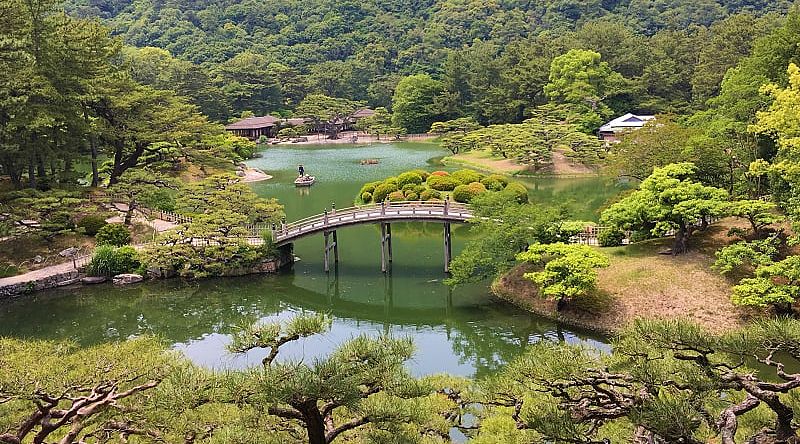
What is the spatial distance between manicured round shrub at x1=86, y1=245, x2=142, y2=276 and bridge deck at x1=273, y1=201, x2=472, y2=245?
15.0ft

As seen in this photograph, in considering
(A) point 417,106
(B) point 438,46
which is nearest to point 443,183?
(A) point 417,106

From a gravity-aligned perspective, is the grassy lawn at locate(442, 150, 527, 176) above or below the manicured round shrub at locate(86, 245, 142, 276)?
above

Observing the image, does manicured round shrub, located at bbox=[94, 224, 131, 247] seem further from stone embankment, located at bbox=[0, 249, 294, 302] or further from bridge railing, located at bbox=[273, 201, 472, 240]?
bridge railing, located at bbox=[273, 201, 472, 240]

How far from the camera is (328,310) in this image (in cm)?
1991

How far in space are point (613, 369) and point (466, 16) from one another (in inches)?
3599

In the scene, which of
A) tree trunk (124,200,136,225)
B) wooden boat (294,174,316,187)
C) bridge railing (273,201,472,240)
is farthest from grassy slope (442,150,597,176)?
tree trunk (124,200,136,225)

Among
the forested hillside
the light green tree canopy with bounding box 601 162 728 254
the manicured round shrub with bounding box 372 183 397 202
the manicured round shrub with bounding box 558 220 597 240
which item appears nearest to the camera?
the light green tree canopy with bounding box 601 162 728 254

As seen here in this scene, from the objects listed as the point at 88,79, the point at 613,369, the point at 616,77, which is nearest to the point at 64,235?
the point at 88,79

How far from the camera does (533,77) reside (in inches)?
2132

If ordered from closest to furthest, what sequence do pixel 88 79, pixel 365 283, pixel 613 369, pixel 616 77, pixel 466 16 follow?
1. pixel 613 369
2. pixel 365 283
3. pixel 88 79
4. pixel 616 77
5. pixel 466 16

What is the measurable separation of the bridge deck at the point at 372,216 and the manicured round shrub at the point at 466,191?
610 centimetres

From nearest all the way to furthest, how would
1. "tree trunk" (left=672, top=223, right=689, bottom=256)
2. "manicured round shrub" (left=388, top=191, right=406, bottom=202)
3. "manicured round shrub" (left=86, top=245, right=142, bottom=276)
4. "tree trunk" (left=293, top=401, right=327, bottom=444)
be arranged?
1. "tree trunk" (left=293, top=401, right=327, bottom=444)
2. "tree trunk" (left=672, top=223, right=689, bottom=256)
3. "manicured round shrub" (left=86, top=245, right=142, bottom=276)
4. "manicured round shrub" (left=388, top=191, right=406, bottom=202)

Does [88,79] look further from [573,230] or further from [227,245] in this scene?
[573,230]

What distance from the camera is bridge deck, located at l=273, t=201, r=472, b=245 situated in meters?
22.2
